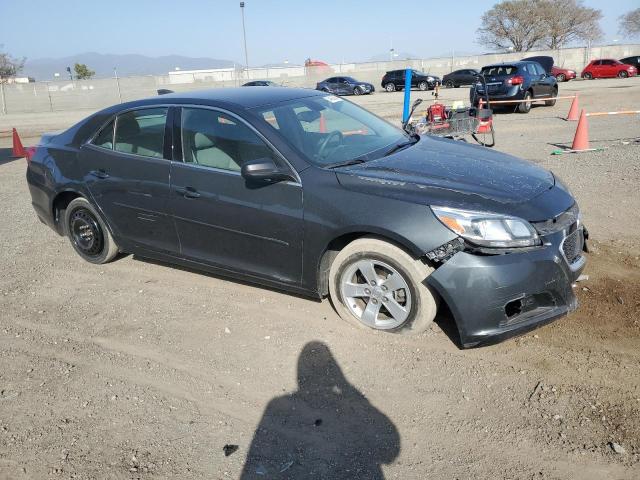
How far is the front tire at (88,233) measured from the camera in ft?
17.0

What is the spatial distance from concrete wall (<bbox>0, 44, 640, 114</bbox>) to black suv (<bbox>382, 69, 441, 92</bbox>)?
7.50 metres

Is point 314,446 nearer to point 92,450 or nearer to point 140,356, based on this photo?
point 92,450

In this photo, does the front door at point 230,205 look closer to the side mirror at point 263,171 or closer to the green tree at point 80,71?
the side mirror at point 263,171

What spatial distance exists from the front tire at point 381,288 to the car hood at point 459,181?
1.27 ft

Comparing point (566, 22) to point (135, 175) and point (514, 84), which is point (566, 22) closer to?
point (514, 84)

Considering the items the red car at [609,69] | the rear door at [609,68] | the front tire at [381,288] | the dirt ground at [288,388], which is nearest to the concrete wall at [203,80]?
the red car at [609,69]

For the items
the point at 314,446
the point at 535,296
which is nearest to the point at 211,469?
the point at 314,446

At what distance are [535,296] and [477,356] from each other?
546 millimetres

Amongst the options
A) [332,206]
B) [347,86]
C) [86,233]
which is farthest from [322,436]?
[347,86]

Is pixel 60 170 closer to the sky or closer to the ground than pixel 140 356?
closer to the sky

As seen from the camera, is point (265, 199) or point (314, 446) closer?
point (314, 446)

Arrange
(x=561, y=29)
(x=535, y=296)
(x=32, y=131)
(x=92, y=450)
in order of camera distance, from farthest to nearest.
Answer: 1. (x=561, y=29)
2. (x=32, y=131)
3. (x=535, y=296)
4. (x=92, y=450)

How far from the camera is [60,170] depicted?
17.1 ft

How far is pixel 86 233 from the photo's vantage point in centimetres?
535
